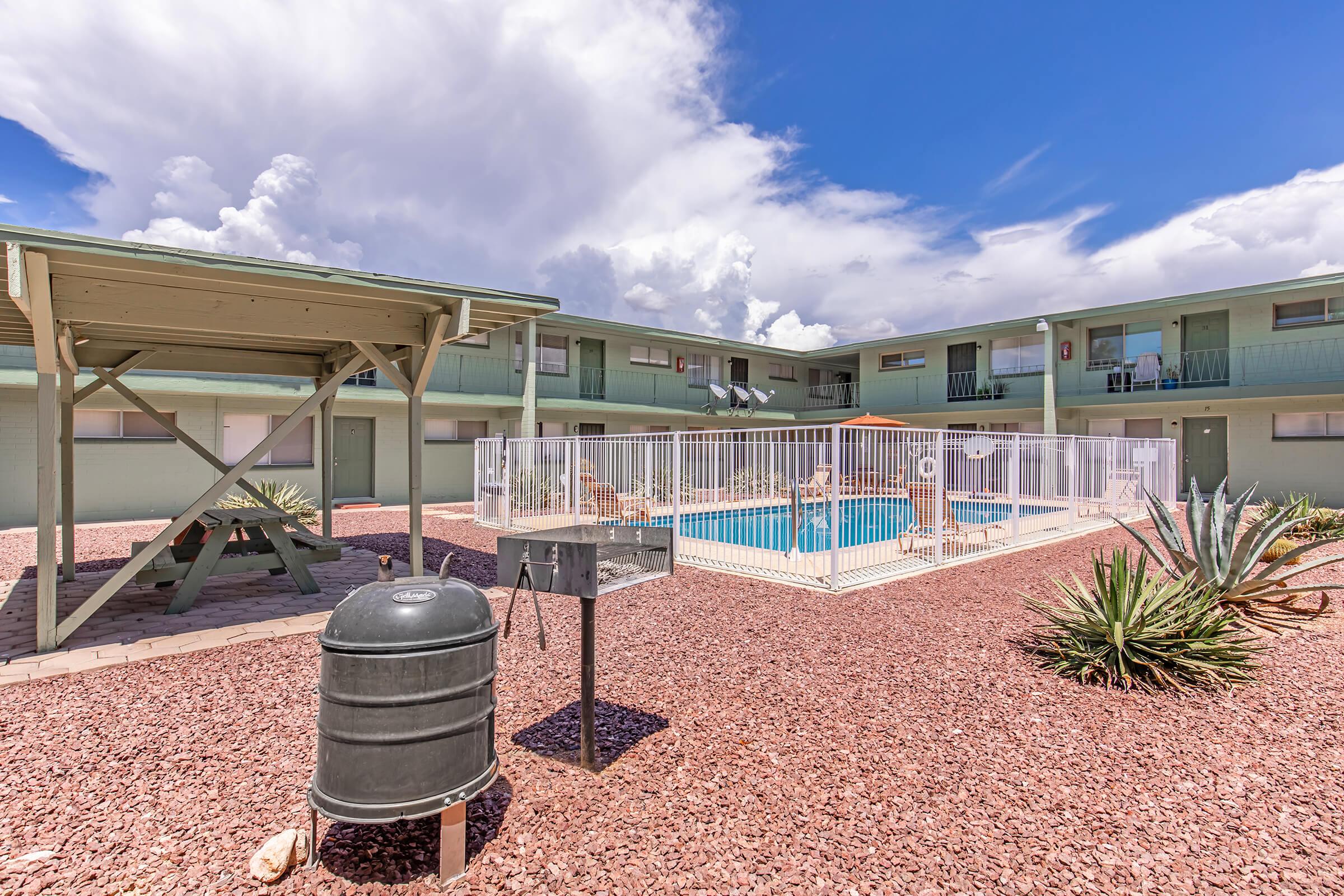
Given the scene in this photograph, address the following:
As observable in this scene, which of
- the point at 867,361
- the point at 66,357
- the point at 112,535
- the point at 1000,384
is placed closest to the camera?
the point at 66,357

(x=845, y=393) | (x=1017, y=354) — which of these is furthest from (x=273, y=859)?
(x=845, y=393)

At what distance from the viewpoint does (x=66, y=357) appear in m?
7.11

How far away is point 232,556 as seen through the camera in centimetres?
746

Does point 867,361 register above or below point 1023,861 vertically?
above

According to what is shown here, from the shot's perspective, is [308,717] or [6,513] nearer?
[308,717]

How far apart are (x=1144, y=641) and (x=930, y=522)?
489 cm

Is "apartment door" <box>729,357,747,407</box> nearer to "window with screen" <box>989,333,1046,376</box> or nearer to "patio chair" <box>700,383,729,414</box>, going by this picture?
"patio chair" <box>700,383,729,414</box>

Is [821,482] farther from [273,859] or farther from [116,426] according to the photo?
[116,426]

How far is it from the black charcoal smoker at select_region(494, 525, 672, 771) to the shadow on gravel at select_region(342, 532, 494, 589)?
15.3 feet

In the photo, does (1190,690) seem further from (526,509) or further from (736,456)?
(526,509)

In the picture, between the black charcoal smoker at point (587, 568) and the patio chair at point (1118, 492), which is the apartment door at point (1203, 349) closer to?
the patio chair at point (1118, 492)

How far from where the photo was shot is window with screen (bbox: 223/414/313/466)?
16188 millimetres

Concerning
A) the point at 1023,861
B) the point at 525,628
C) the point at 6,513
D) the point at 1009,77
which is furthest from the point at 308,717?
the point at 1009,77

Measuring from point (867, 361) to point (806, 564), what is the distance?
1933 centimetres
